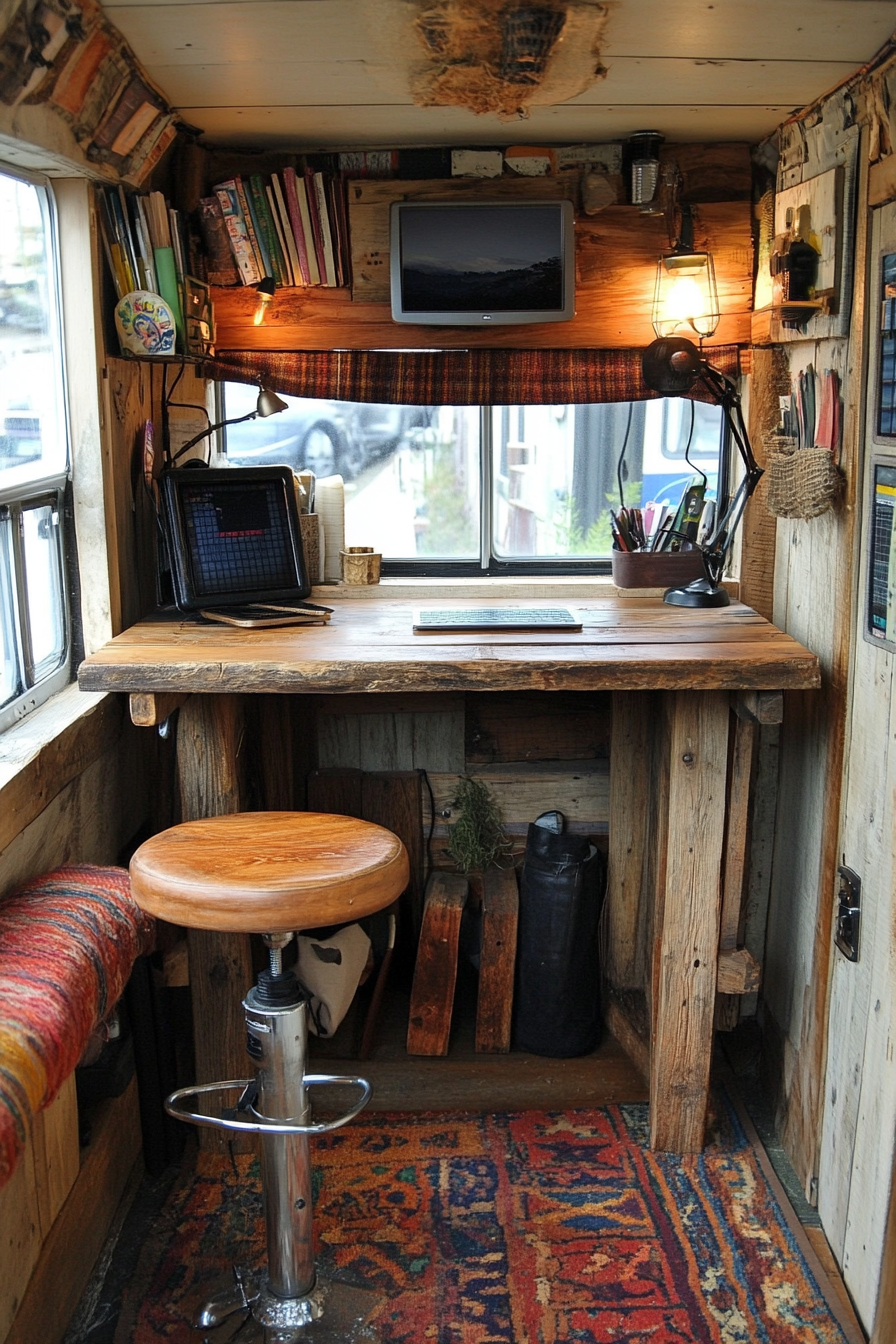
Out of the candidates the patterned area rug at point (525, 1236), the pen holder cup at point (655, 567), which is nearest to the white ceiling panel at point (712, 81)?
the pen holder cup at point (655, 567)

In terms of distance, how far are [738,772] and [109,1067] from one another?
1432 mm

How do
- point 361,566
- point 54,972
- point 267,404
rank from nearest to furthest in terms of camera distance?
point 54,972
point 267,404
point 361,566

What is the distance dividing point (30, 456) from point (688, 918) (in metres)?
1.64

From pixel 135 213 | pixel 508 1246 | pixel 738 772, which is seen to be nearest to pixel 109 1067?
pixel 508 1246

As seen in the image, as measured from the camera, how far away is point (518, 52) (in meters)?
2.14

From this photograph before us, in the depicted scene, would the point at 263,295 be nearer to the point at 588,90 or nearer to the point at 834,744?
the point at 588,90

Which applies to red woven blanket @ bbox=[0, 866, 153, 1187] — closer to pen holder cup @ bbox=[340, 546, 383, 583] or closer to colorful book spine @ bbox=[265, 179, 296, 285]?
pen holder cup @ bbox=[340, 546, 383, 583]

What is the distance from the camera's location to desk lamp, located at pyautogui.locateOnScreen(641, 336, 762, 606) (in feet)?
9.22

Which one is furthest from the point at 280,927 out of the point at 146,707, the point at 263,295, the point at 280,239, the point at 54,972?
the point at 280,239

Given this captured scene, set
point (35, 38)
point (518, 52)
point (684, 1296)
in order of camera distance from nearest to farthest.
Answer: point (35, 38) → point (518, 52) → point (684, 1296)

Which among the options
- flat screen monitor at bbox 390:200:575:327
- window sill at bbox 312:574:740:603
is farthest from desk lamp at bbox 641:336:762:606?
flat screen monitor at bbox 390:200:575:327

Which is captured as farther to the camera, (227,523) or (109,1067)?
(227,523)

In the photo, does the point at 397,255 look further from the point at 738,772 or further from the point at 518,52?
the point at 738,772

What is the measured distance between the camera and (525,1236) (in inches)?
98.4
